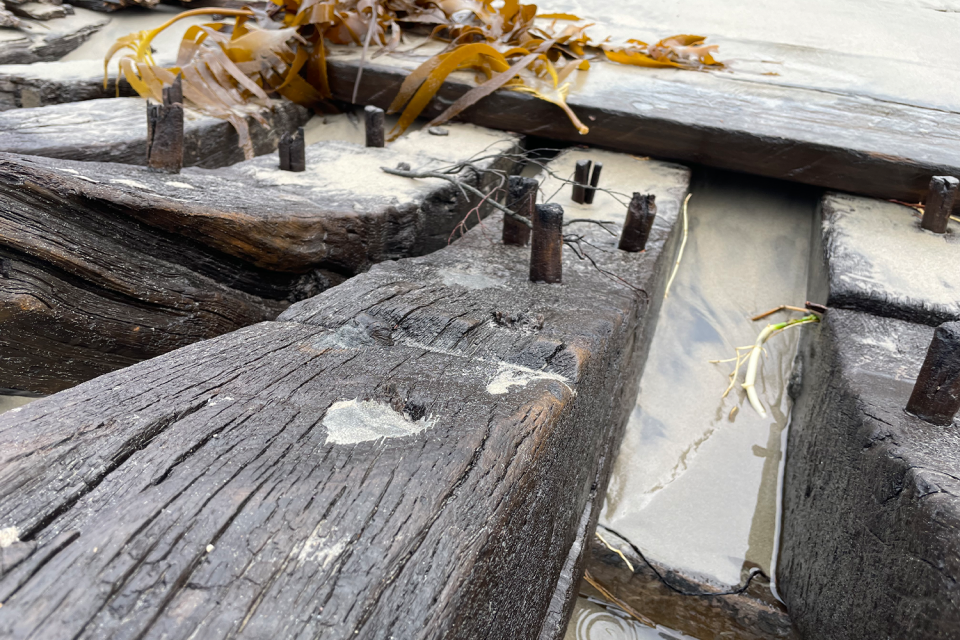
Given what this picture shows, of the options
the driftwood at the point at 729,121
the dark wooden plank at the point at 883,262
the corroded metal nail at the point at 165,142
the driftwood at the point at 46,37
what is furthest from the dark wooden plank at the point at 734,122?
the driftwood at the point at 46,37

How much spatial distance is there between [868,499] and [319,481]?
A: 1.15 metres

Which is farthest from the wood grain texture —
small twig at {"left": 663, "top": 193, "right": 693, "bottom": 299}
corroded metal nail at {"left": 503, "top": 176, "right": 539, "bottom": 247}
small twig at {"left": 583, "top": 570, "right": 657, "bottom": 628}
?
corroded metal nail at {"left": 503, "top": 176, "right": 539, "bottom": 247}

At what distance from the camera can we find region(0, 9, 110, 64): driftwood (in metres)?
4.27

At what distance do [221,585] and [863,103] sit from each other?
3432 millimetres

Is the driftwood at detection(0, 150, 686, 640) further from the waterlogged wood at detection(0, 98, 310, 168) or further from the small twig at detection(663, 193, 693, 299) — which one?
the waterlogged wood at detection(0, 98, 310, 168)

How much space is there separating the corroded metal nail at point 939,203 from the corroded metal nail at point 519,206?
1455mm

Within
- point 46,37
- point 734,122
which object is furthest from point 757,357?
point 46,37

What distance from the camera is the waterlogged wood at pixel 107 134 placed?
2211 millimetres

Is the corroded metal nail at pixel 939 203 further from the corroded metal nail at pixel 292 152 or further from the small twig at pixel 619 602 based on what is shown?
the corroded metal nail at pixel 292 152

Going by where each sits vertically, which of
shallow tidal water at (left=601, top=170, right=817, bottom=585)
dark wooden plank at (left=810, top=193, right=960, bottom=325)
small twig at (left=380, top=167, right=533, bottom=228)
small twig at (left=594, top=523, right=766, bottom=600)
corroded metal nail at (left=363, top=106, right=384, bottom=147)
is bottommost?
small twig at (left=594, top=523, right=766, bottom=600)

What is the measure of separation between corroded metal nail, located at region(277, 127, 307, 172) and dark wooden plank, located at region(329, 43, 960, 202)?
1141 mm

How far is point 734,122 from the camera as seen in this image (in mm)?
2824

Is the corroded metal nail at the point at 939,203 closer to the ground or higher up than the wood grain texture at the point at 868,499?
higher up

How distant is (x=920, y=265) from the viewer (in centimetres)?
212
